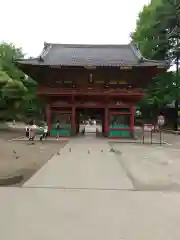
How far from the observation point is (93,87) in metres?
33.0

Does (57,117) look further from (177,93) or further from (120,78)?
(177,93)

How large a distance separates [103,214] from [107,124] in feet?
84.8

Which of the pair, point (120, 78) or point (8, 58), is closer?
point (120, 78)

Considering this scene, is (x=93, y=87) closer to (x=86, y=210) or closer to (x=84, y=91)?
(x=84, y=91)

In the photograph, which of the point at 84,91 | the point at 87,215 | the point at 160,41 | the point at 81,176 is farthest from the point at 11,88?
the point at 87,215

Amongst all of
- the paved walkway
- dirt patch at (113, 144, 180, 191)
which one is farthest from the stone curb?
dirt patch at (113, 144, 180, 191)

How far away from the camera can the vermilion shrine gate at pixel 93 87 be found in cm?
3161

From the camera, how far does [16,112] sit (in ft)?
127

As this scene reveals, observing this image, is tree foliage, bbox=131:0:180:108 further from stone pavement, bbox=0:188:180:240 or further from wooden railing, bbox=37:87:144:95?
stone pavement, bbox=0:188:180:240

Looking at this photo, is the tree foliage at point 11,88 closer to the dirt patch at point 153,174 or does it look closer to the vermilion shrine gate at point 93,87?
the vermilion shrine gate at point 93,87

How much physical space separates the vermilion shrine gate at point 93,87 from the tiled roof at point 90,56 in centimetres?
9

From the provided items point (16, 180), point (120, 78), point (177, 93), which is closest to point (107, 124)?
point (120, 78)

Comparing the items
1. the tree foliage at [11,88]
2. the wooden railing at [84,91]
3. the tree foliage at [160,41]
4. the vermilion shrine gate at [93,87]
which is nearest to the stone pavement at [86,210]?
the wooden railing at [84,91]

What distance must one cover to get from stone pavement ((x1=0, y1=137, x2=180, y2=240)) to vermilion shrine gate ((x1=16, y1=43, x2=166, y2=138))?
21.2 metres
